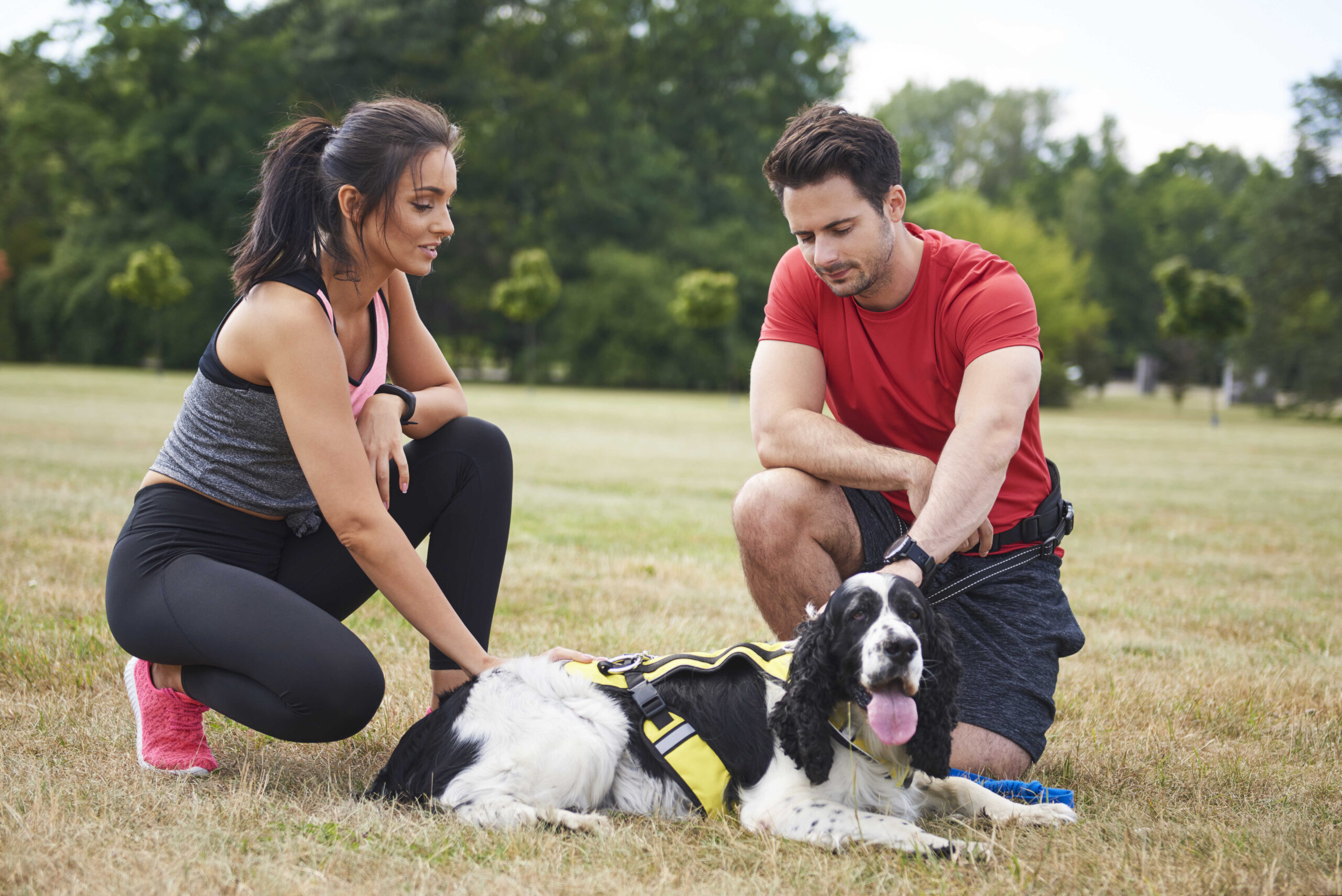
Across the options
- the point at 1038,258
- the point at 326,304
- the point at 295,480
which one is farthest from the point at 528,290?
the point at 326,304

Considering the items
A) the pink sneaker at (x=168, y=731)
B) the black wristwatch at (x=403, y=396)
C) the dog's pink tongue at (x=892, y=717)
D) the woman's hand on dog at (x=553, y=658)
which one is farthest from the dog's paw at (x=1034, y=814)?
the pink sneaker at (x=168, y=731)

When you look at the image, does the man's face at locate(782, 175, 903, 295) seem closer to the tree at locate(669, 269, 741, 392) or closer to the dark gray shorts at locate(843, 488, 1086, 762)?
the dark gray shorts at locate(843, 488, 1086, 762)

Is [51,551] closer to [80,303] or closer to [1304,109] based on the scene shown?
A: [1304,109]

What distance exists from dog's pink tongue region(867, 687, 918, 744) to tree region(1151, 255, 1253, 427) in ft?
116

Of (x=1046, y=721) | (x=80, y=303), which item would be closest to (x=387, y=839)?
(x=1046, y=721)

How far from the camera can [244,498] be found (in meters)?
3.03

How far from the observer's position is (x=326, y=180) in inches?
111

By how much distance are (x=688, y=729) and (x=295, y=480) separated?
1394 millimetres

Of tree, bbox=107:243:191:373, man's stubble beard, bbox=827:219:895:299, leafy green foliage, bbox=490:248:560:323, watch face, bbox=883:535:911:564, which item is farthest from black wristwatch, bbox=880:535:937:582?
tree, bbox=107:243:191:373

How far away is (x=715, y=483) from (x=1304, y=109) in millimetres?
33505

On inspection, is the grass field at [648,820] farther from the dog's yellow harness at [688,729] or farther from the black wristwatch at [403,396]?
the black wristwatch at [403,396]

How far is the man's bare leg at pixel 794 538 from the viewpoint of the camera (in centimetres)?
341

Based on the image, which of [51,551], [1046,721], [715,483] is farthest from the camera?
[715,483]

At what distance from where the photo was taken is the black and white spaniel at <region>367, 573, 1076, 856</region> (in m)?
2.59
